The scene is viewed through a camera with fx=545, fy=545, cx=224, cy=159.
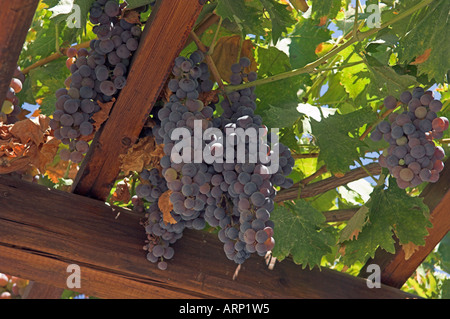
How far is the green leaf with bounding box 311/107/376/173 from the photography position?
1552 millimetres

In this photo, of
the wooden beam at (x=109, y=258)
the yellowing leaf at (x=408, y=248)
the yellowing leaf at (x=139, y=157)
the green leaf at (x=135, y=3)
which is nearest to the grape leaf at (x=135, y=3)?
the green leaf at (x=135, y=3)

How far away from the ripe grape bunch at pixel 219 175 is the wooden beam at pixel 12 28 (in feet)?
1.28

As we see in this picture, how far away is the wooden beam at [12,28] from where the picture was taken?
1155 millimetres

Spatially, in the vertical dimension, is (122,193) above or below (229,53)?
below

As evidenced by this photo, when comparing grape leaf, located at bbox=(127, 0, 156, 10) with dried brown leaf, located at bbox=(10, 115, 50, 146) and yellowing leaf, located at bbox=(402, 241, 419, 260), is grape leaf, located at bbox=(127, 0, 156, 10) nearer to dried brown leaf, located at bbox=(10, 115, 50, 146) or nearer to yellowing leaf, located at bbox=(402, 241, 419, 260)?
dried brown leaf, located at bbox=(10, 115, 50, 146)

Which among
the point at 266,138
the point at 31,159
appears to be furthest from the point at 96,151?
the point at 266,138

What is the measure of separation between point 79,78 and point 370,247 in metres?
0.99

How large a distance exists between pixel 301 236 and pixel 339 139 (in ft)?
1.01

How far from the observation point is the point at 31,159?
156 cm

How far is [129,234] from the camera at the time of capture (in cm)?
170

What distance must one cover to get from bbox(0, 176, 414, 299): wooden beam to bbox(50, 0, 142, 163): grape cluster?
230mm

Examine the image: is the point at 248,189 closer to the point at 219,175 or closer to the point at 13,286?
the point at 219,175

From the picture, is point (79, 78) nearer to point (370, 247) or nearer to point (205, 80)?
point (205, 80)

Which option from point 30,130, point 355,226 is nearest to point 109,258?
point 30,130
